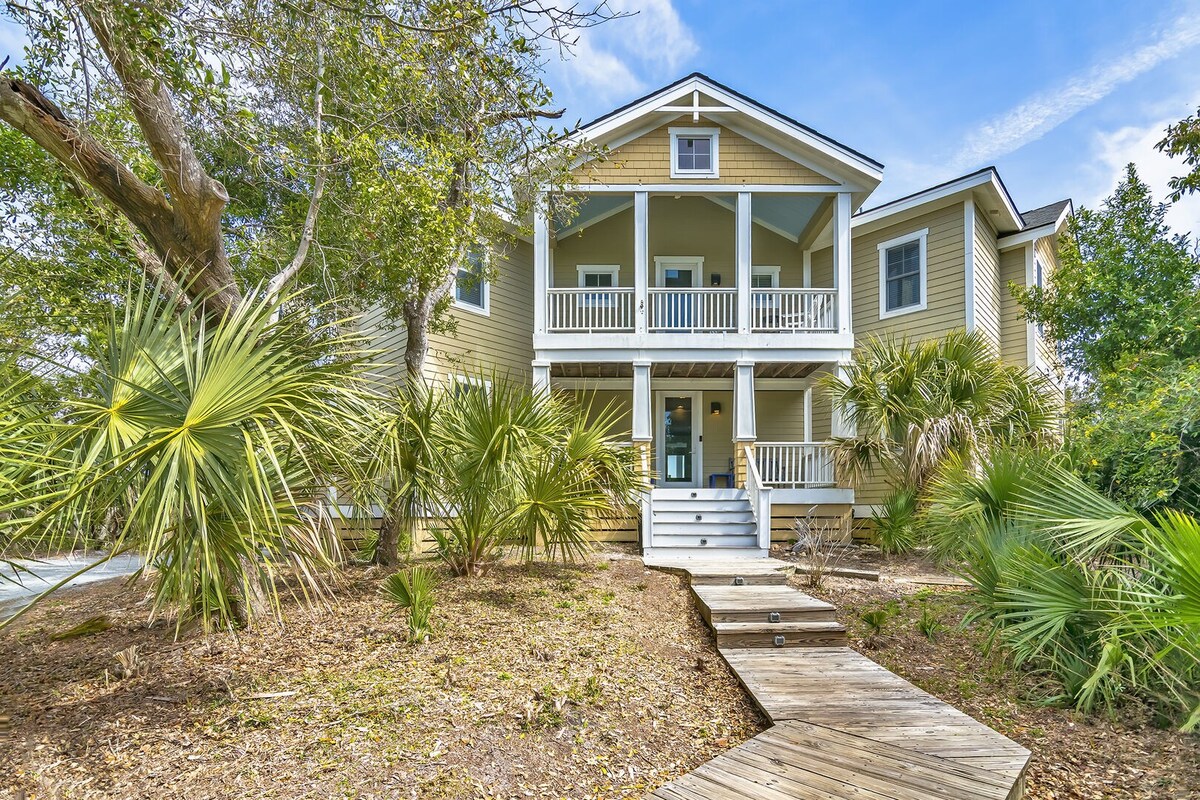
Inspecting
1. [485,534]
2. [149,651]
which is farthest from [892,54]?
[149,651]

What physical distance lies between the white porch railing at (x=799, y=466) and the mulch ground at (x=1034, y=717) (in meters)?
3.92

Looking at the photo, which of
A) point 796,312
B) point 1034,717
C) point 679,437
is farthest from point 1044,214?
point 1034,717

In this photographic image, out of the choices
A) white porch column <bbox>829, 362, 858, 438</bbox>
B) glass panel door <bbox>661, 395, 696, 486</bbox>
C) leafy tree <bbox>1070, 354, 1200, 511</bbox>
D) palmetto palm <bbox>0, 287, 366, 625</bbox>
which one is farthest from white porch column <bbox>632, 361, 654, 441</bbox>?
palmetto palm <bbox>0, 287, 366, 625</bbox>

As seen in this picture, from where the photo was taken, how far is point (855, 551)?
8938 mm

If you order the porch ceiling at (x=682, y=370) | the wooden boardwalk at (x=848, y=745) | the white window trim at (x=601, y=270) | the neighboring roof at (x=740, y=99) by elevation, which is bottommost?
the wooden boardwalk at (x=848, y=745)

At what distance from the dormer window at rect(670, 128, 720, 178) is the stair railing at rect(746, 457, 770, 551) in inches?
223

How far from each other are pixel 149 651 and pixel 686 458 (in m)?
10.3

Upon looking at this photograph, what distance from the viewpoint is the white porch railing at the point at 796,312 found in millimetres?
10320

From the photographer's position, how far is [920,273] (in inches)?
444

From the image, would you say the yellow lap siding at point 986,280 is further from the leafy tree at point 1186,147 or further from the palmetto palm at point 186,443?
the palmetto palm at point 186,443

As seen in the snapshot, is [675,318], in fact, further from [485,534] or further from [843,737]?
[843,737]

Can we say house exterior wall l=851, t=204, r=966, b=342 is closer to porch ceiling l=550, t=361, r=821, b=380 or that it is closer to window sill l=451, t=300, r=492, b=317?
porch ceiling l=550, t=361, r=821, b=380

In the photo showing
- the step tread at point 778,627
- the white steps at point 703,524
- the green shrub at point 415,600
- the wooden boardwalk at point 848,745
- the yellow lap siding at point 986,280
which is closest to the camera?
the wooden boardwalk at point 848,745

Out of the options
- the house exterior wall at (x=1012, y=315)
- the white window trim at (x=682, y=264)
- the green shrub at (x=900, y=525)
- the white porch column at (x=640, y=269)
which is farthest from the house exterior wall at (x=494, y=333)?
the house exterior wall at (x=1012, y=315)
